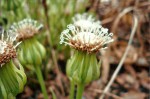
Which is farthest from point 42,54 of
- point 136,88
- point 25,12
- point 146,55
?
point 146,55

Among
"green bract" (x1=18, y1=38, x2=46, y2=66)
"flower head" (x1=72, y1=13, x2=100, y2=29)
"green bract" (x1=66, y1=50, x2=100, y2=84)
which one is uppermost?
"flower head" (x1=72, y1=13, x2=100, y2=29)

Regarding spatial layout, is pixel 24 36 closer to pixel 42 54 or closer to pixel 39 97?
pixel 42 54

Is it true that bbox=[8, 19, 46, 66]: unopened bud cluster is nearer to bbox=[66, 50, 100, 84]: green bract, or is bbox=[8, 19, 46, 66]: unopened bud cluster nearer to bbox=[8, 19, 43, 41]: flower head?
bbox=[8, 19, 43, 41]: flower head

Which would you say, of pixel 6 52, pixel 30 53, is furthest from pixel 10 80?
pixel 30 53

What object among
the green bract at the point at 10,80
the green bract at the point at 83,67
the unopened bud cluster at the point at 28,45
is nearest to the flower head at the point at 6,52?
the green bract at the point at 10,80

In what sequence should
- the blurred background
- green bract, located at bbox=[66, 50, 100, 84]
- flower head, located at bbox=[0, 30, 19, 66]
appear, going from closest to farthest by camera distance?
1. flower head, located at bbox=[0, 30, 19, 66]
2. green bract, located at bbox=[66, 50, 100, 84]
3. the blurred background

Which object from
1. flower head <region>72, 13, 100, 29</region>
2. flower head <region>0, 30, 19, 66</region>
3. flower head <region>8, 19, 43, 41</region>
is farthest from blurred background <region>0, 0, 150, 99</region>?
flower head <region>0, 30, 19, 66</region>

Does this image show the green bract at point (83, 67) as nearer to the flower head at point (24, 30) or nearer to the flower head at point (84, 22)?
the flower head at point (84, 22)

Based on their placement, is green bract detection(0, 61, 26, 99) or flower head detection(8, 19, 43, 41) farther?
flower head detection(8, 19, 43, 41)
